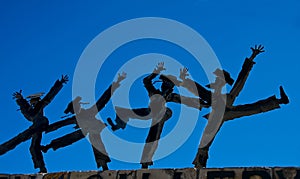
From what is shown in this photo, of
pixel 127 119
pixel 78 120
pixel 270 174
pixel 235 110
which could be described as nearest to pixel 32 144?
pixel 78 120

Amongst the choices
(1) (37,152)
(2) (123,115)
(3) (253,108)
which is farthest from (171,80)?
(1) (37,152)

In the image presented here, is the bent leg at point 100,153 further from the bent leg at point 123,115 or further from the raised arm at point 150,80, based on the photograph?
the raised arm at point 150,80

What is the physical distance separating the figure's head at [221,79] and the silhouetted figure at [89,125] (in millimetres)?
1785

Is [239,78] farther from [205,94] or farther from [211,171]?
[211,171]

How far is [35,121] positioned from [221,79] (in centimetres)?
358

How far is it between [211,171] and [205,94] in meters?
1.99

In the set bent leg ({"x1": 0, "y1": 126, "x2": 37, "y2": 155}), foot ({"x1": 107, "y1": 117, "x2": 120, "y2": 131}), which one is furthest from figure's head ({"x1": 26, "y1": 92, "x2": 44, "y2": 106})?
foot ({"x1": 107, "y1": 117, "x2": 120, "y2": 131})

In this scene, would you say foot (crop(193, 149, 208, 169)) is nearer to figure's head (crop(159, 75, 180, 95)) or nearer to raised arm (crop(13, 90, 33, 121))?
figure's head (crop(159, 75, 180, 95))

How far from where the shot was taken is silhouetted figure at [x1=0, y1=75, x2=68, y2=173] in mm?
9430

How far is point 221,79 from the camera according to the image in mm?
8781

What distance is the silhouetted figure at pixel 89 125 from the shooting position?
8.86 metres

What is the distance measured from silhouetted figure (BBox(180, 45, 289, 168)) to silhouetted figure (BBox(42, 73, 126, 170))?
146 cm

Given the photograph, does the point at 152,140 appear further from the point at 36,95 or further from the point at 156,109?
the point at 36,95

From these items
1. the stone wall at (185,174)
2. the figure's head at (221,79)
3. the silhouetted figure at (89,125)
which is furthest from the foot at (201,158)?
the silhouetted figure at (89,125)
